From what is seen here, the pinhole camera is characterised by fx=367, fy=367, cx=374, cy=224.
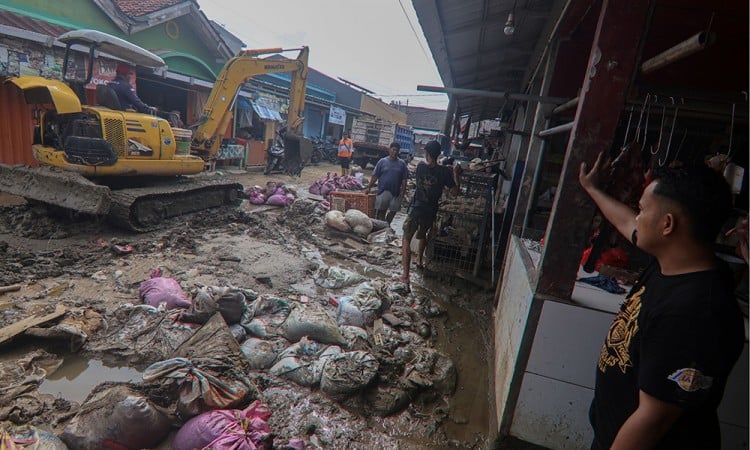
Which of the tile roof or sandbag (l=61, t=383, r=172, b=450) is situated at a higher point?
the tile roof

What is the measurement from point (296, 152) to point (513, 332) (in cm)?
1191

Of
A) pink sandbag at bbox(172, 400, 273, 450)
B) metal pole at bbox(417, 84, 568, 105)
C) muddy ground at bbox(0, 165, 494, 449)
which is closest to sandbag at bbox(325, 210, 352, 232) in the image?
muddy ground at bbox(0, 165, 494, 449)

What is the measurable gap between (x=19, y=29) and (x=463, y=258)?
31.0 ft

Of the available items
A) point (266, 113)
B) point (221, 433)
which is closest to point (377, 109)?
point (266, 113)

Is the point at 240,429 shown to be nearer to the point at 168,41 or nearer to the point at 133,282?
the point at 133,282

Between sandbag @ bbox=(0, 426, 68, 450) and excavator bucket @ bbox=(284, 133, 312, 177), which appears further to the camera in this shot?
excavator bucket @ bbox=(284, 133, 312, 177)

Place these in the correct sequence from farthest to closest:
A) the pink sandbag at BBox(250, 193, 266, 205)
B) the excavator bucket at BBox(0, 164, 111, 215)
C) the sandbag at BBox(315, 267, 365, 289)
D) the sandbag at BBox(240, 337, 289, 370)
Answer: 1. the pink sandbag at BBox(250, 193, 266, 205)
2. the excavator bucket at BBox(0, 164, 111, 215)
3. the sandbag at BBox(315, 267, 365, 289)
4. the sandbag at BBox(240, 337, 289, 370)

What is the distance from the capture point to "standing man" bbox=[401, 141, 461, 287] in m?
5.02

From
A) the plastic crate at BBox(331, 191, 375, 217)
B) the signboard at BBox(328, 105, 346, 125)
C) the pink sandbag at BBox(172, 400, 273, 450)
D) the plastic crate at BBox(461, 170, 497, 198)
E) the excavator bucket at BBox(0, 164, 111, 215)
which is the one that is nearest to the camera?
the pink sandbag at BBox(172, 400, 273, 450)

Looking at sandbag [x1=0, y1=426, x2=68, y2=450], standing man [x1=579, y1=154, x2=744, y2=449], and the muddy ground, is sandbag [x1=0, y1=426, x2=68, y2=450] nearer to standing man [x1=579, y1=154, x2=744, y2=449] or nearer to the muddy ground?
the muddy ground

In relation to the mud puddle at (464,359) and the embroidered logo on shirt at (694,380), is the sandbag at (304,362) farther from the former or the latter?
the embroidered logo on shirt at (694,380)

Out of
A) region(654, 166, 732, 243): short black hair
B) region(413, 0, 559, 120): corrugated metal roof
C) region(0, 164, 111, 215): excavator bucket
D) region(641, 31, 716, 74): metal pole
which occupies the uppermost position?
region(413, 0, 559, 120): corrugated metal roof

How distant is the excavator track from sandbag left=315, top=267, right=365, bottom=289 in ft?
11.0

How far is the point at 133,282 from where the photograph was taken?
14.2ft
